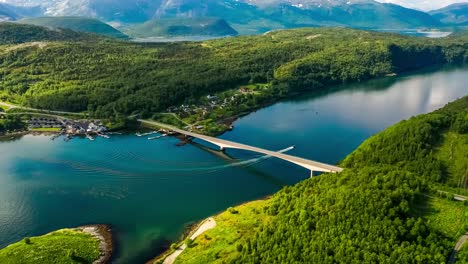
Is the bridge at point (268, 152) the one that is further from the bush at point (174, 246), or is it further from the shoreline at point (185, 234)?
the bush at point (174, 246)

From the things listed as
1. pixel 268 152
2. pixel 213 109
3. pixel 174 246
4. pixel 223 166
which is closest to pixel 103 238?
pixel 174 246

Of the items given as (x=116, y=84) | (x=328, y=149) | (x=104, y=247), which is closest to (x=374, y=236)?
(x=104, y=247)

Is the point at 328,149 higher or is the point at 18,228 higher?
the point at 328,149

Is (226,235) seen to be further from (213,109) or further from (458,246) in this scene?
(213,109)

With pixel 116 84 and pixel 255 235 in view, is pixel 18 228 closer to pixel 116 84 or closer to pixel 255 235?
pixel 255 235

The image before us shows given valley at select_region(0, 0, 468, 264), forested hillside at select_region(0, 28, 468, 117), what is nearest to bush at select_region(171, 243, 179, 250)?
valley at select_region(0, 0, 468, 264)

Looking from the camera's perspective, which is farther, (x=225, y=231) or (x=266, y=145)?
(x=266, y=145)

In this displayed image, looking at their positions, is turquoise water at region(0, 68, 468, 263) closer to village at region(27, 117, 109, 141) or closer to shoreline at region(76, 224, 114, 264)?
shoreline at region(76, 224, 114, 264)
